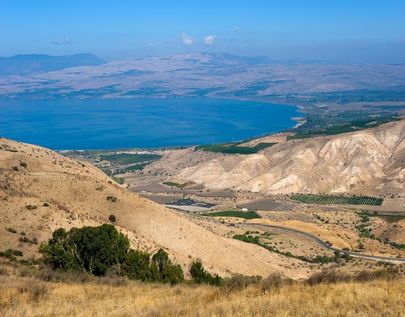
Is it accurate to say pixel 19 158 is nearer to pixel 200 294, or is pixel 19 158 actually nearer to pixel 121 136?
pixel 200 294

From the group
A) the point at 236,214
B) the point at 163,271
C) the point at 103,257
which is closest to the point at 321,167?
the point at 236,214

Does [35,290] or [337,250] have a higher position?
[35,290]

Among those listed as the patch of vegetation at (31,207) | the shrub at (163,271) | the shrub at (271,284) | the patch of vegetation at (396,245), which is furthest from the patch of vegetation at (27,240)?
the patch of vegetation at (396,245)

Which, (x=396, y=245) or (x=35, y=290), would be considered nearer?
(x=35, y=290)

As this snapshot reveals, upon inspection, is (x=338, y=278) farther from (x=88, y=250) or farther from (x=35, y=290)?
(x=88, y=250)

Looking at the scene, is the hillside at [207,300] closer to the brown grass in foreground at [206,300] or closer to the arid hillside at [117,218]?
the brown grass in foreground at [206,300]

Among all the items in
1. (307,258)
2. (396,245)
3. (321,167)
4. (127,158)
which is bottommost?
(127,158)
